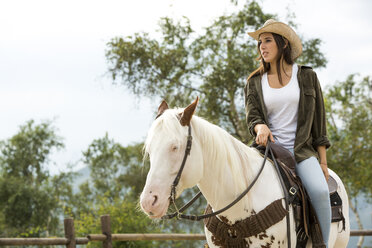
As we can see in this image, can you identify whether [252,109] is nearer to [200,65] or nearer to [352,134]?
[200,65]

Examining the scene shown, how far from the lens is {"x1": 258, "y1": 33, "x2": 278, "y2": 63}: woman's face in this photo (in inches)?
150

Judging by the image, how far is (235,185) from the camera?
3.23 meters

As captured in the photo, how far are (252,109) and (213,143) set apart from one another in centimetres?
78

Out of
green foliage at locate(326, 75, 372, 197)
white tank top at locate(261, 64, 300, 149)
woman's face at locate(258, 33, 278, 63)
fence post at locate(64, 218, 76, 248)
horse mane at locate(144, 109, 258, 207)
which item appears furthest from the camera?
green foliage at locate(326, 75, 372, 197)

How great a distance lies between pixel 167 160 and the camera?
2.88 m

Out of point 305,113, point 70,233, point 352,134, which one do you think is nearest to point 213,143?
point 305,113

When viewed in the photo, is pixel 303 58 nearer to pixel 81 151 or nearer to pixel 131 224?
pixel 131 224

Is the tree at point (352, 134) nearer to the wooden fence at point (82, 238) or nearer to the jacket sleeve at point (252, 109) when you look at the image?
the wooden fence at point (82, 238)

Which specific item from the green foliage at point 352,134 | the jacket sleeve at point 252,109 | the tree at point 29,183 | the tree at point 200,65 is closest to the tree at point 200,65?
the tree at point 200,65

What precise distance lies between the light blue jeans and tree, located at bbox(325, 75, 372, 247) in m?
15.9

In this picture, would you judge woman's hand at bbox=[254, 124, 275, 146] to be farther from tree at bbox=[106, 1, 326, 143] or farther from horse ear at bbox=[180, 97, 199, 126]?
tree at bbox=[106, 1, 326, 143]

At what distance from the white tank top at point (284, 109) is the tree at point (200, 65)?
1169 cm

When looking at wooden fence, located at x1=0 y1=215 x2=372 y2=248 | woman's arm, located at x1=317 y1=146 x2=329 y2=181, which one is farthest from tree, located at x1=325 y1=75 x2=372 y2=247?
woman's arm, located at x1=317 y1=146 x2=329 y2=181

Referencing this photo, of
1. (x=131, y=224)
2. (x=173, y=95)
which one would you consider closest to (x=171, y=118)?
(x=131, y=224)
